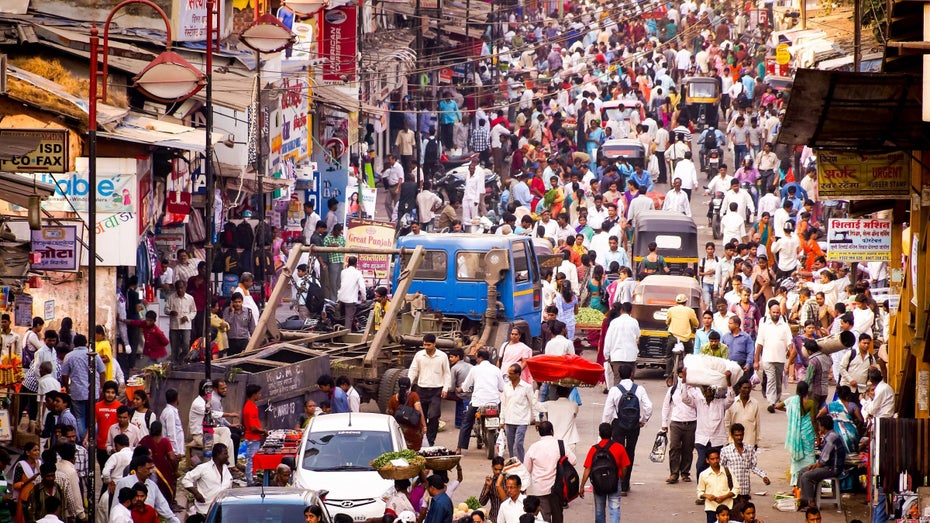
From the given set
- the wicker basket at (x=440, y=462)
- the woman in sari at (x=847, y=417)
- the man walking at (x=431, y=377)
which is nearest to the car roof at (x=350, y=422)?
the wicker basket at (x=440, y=462)

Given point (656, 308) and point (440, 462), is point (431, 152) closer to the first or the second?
point (656, 308)

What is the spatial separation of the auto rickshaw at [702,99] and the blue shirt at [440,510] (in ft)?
104

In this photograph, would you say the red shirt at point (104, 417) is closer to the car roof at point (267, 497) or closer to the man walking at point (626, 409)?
the car roof at point (267, 497)

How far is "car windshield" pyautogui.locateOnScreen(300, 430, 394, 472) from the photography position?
16234 mm

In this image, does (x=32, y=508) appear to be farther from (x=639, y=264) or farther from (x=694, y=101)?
(x=694, y=101)

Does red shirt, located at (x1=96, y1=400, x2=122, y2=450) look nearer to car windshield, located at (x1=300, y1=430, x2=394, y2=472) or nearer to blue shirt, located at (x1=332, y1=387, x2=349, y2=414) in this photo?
car windshield, located at (x1=300, y1=430, x2=394, y2=472)

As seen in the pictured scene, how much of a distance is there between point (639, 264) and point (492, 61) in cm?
2396

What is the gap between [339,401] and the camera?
18828mm

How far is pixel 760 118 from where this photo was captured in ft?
137

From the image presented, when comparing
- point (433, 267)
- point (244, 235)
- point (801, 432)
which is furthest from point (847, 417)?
point (244, 235)

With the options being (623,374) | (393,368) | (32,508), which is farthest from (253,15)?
(32,508)

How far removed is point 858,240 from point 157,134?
9449 mm

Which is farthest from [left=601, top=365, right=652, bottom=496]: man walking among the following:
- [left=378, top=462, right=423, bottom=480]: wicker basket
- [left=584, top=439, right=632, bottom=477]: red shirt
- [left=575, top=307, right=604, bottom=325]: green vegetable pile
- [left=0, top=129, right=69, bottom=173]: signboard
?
[left=575, top=307, right=604, bottom=325]: green vegetable pile

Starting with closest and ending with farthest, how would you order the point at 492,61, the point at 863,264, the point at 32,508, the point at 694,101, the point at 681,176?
the point at 32,508 → the point at 863,264 → the point at 681,176 → the point at 694,101 → the point at 492,61
